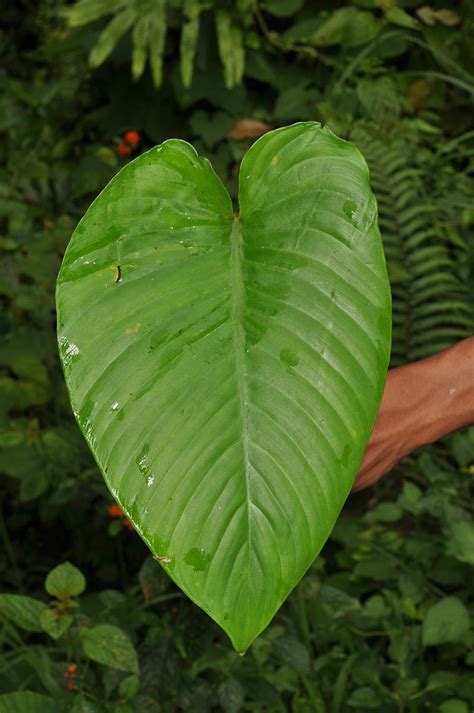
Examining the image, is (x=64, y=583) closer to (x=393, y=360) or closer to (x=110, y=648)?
(x=110, y=648)

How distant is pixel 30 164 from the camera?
3.17 m

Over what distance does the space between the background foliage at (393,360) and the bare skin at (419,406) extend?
0.41m

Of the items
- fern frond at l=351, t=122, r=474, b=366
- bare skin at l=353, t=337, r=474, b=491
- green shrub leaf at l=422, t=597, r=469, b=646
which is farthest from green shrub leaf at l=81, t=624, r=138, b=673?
fern frond at l=351, t=122, r=474, b=366

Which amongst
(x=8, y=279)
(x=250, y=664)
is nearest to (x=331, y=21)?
(x=8, y=279)

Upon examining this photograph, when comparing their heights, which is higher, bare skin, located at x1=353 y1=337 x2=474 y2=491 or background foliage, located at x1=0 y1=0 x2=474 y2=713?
bare skin, located at x1=353 y1=337 x2=474 y2=491

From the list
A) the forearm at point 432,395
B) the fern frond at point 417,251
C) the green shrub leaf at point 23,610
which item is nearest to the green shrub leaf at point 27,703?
the green shrub leaf at point 23,610

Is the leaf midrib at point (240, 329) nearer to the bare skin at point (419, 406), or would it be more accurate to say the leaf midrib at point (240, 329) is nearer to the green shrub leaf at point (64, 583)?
the bare skin at point (419, 406)

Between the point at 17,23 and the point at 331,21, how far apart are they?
2.20 meters

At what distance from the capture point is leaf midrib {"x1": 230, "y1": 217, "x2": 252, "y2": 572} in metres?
1.03

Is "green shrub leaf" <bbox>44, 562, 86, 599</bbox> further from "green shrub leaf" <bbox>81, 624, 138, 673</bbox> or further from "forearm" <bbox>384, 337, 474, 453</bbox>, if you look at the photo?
"forearm" <bbox>384, 337, 474, 453</bbox>

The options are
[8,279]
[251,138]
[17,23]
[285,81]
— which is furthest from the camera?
[17,23]

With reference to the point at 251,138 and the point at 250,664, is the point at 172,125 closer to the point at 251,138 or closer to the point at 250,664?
the point at 251,138

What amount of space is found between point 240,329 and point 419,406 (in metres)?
0.30

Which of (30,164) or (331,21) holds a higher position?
(331,21)
